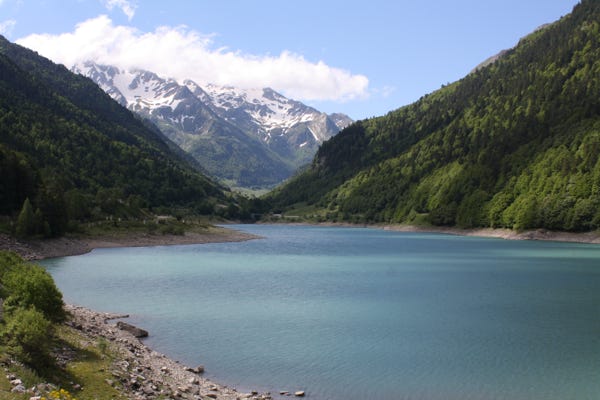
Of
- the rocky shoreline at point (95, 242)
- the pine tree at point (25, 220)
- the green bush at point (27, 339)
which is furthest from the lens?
the pine tree at point (25, 220)

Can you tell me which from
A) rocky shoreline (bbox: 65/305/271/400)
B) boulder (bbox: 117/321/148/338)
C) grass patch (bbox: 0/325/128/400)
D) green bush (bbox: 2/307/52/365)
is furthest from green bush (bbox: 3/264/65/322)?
green bush (bbox: 2/307/52/365)

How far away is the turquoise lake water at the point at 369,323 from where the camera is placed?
29141 millimetres

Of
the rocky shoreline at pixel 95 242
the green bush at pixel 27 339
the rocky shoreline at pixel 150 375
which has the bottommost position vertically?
the rocky shoreline at pixel 95 242

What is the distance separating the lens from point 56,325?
32719 millimetres

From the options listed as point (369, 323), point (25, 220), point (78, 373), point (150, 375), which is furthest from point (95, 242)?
point (78, 373)

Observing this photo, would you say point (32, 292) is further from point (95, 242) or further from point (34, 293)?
point (95, 242)

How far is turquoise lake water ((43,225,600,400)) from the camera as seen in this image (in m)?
29.1

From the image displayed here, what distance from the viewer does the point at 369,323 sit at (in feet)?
147

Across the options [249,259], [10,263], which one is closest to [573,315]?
[10,263]

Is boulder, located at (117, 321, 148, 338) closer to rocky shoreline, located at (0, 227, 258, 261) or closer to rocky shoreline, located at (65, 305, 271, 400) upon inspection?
rocky shoreline, located at (65, 305, 271, 400)

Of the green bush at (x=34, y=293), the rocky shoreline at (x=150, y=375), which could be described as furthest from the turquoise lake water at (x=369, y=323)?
the green bush at (x=34, y=293)

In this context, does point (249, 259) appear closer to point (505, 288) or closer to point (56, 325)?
point (505, 288)

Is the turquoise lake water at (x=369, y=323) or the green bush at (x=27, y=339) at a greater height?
the green bush at (x=27, y=339)

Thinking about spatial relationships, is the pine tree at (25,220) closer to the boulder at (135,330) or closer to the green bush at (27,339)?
the boulder at (135,330)
